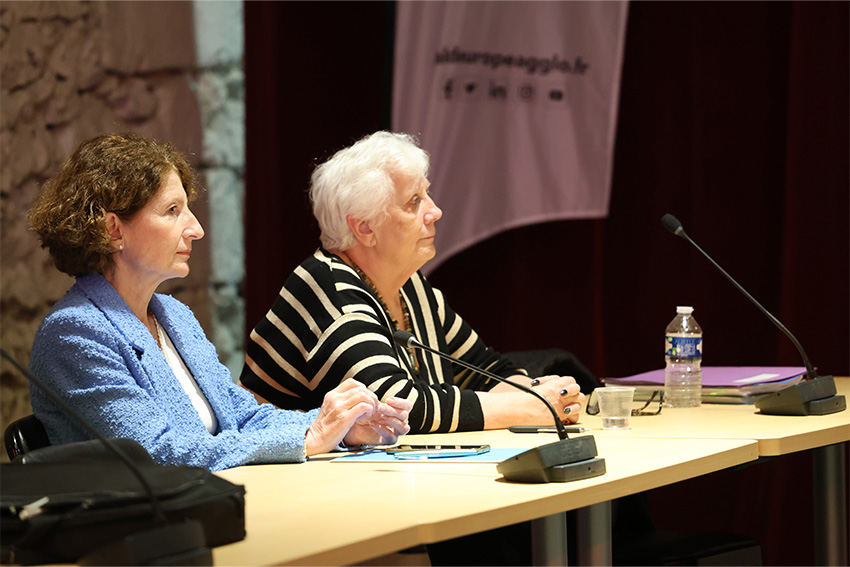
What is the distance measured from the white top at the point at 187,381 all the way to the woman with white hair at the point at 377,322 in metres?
0.32

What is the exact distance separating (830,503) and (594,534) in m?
0.98

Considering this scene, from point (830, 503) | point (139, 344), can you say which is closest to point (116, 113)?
point (139, 344)

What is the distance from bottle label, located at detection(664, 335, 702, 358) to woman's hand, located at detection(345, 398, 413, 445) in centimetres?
82

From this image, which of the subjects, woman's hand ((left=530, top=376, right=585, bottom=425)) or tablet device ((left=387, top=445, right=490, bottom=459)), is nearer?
tablet device ((left=387, top=445, right=490, bottom=459))

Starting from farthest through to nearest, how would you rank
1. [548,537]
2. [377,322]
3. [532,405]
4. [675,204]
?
[675,204], [377,322], [532,405], [548,537]

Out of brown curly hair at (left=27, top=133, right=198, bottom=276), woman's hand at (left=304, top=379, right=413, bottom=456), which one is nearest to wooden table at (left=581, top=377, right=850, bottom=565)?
woman's hand at (left=304, top=379, right=413, bottom=456)

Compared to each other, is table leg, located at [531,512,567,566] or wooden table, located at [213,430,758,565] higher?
wooden table, located at [213,430,758,565]

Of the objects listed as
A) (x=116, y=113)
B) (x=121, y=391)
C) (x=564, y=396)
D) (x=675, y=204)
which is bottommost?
(x=564, y=396)

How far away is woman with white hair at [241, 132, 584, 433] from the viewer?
2.24 m

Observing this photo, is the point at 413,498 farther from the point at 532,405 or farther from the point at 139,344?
the point at 532,405

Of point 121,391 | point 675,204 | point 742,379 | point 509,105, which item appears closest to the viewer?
point 121,391

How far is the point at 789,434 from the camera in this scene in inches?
78.4

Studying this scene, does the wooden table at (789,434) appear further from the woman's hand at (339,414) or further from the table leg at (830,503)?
the woman's hand at (339,414)

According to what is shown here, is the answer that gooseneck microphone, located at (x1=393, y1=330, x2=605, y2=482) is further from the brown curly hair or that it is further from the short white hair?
the short white hair
